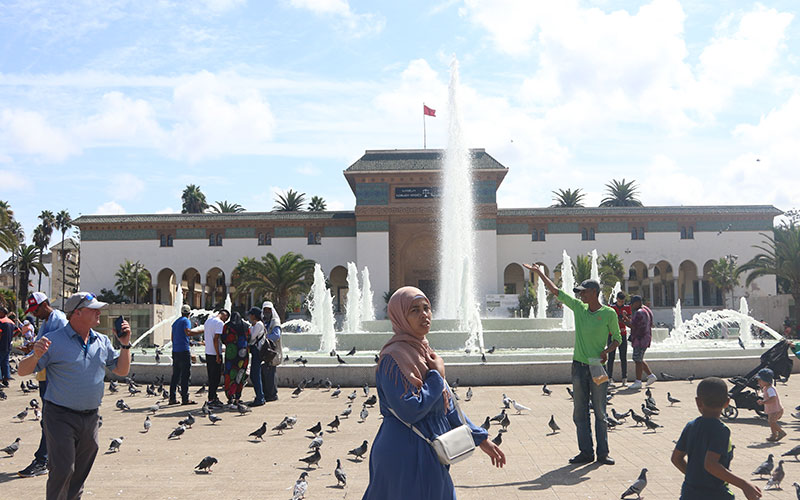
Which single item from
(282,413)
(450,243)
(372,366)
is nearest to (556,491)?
(282,413)

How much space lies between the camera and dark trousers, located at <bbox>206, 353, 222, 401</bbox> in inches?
446

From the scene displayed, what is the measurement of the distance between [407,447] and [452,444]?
0.21 meters

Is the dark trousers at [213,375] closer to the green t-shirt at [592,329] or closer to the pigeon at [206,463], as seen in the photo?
the pigeon at [206,463]

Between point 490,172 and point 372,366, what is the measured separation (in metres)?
35.4

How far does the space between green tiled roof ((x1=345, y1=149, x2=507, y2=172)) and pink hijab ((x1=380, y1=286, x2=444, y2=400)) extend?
1754 inches

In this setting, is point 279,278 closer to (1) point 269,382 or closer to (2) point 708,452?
(1) point 269,382

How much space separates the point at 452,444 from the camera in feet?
10.8

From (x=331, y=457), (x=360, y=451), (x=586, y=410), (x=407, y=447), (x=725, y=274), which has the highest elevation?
(x=725, y=274)

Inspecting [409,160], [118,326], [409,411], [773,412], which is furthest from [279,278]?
[409,411]

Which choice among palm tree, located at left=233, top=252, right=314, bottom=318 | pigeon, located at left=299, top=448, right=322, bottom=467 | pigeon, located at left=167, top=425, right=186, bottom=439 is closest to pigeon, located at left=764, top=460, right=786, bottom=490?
pigeon, located at left=299, top=448, right=322, bottom=467

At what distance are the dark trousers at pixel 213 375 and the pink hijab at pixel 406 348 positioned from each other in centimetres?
860

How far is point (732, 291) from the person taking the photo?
46875 millimetres

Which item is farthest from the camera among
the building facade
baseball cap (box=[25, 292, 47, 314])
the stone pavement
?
the building facade

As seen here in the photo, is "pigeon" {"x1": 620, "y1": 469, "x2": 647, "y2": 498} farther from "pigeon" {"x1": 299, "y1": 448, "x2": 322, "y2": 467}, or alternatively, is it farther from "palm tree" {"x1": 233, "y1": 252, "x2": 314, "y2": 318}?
"palm tree" {"x1": 233, "y1": 252, "x2": 314, "y2": 318}
